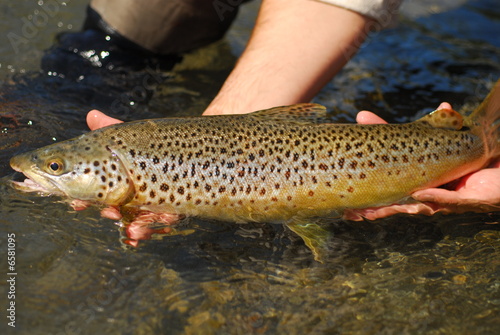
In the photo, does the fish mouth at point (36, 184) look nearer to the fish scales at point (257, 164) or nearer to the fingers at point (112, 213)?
the fish scales at point (257, 164)

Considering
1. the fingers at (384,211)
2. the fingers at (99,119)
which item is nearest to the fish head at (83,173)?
the fingers at (99,119)

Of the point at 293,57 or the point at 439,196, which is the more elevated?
the point at 293,57

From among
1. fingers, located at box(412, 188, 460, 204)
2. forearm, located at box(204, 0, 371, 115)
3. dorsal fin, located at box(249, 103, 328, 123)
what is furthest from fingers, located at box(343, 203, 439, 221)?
forearm, located at box(204, 0, 371, 115)

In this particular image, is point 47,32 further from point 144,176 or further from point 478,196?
point 478,196

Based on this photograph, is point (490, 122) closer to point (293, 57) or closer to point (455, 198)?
point (455, 198)

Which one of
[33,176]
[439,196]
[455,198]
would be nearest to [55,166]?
[33,176]
